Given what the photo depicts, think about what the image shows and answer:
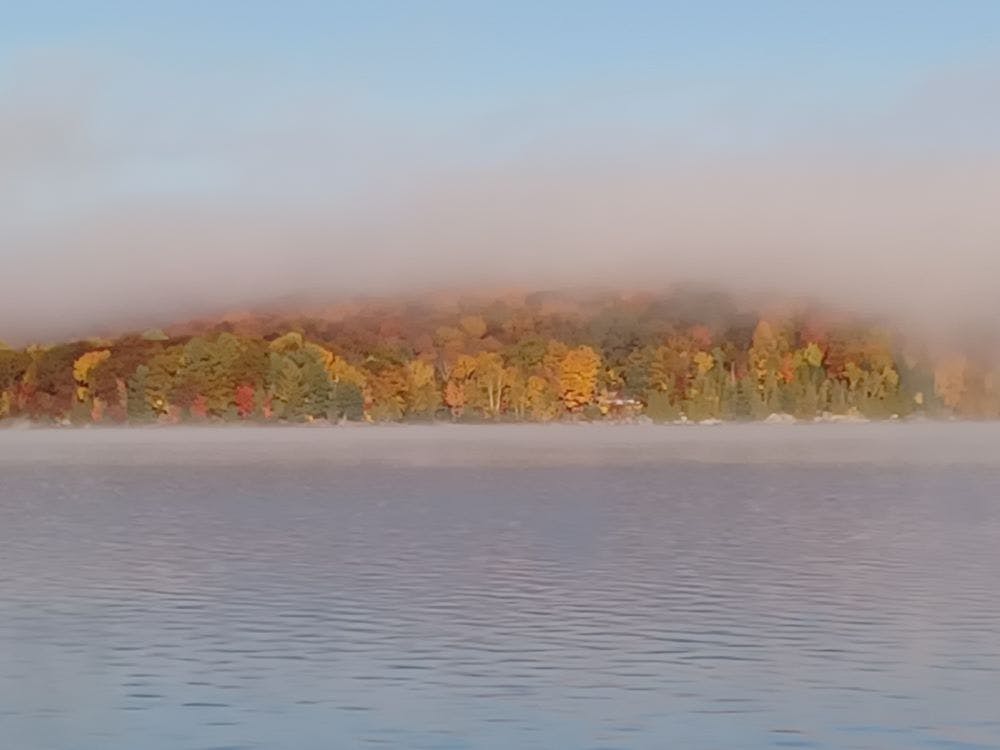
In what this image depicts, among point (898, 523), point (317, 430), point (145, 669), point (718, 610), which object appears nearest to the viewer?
point (145, 669)

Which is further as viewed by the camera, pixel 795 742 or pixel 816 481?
pixel 816 481

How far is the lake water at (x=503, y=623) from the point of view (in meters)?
18.4

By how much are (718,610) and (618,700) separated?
7.21 m

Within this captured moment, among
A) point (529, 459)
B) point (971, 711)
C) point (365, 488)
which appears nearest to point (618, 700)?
point (971, 711)

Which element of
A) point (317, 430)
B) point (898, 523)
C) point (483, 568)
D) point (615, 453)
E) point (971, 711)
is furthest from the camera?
point (317, 430)

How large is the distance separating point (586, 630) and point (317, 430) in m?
173

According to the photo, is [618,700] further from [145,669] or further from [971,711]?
[145,669]

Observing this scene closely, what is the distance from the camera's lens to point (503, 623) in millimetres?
25188

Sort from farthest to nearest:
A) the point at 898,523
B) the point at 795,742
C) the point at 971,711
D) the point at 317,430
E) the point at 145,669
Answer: the point at 317,430 < the point at 898,523 < the point at 145,669 < the point at 971,711 < the point at 795,742

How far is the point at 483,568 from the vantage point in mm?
32656

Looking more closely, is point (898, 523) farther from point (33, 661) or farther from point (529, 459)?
point (529, 459)

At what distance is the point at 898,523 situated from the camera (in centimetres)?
4306

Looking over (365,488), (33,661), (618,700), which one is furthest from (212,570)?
(365,488)

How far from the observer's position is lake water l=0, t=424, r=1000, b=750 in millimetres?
18422
